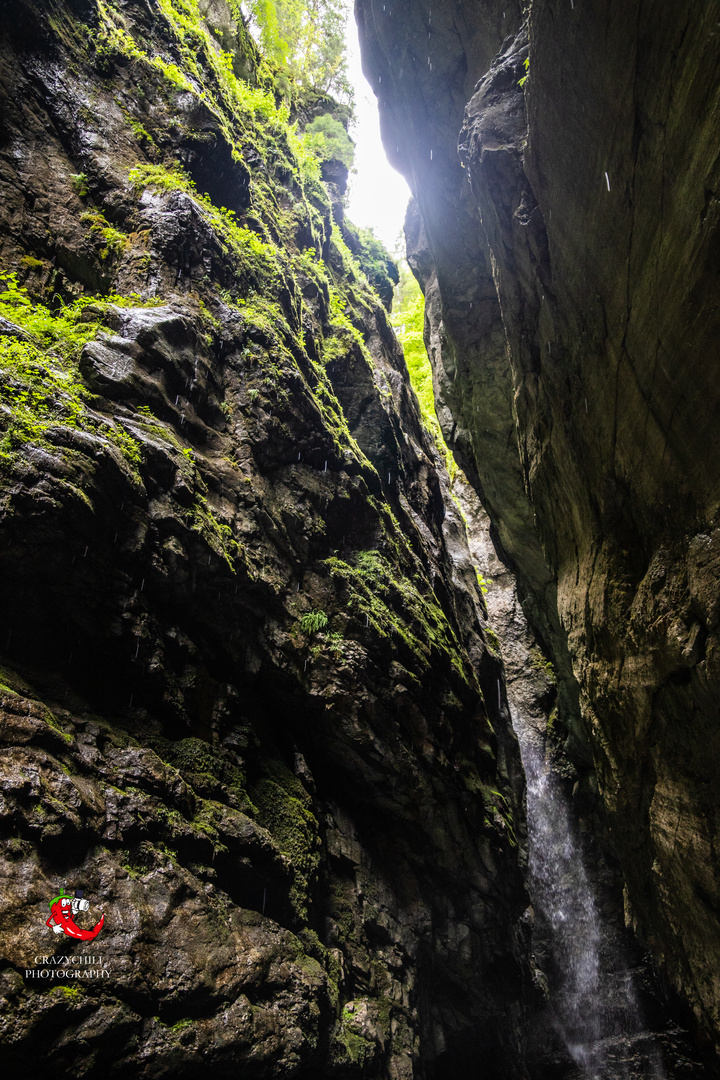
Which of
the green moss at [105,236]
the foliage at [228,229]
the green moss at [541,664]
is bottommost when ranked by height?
the green moss at [541,664]

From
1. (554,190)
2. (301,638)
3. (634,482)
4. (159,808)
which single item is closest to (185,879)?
(159,808)

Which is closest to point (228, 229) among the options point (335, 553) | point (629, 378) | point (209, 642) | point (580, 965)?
point (335, 553)

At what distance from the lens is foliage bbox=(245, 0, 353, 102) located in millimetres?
14883

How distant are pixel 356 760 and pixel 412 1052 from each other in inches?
132

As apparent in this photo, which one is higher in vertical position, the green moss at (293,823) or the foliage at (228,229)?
the foliage at (228,229)

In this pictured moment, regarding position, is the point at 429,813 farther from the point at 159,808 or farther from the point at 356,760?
the point at 159,808

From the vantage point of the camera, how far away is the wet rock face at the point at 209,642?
4.13 metres

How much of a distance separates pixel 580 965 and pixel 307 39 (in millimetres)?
25673

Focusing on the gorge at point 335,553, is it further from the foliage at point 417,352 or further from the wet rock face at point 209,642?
the foliage at point 417,352

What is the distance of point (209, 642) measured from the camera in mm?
6145

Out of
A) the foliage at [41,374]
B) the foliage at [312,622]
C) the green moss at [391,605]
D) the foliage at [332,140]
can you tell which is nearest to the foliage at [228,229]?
the foliage at [41,374]

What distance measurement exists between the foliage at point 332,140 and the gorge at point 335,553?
12.0ft

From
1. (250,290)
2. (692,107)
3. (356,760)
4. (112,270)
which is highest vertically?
(250,290)

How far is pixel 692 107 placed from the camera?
106 inches
